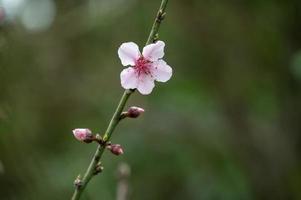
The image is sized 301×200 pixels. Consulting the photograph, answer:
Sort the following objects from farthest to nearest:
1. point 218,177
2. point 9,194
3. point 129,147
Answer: point 129,147 → point 218,177 → point 9,194

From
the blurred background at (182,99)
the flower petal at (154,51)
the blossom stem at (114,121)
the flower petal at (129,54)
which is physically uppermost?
the blurred background at (182,99)

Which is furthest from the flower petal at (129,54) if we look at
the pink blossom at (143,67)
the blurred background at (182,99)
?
the blurred background at (182,99)

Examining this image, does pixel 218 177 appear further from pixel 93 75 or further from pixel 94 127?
pixel 93 75

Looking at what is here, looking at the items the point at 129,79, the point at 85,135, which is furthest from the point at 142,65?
the point at 85,135

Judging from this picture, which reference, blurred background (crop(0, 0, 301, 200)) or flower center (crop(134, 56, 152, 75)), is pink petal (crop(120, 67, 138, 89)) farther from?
blurred background (crop(0, 0, 301, 200))

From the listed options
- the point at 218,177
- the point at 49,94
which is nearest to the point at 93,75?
the point at 49,94

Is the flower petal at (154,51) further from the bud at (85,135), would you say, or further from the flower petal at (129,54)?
the bud at (85,135)
